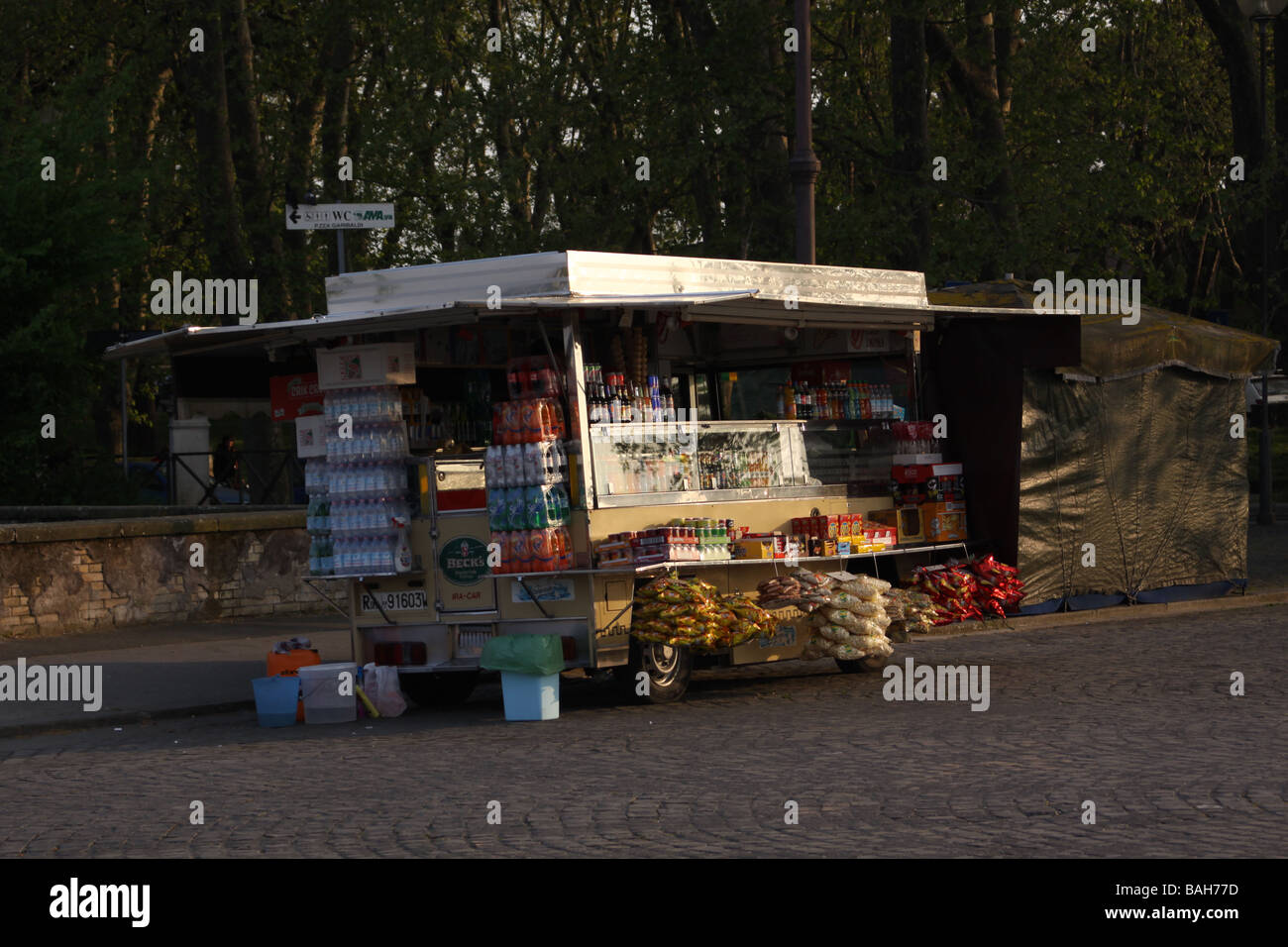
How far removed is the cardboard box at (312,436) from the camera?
13.1 m

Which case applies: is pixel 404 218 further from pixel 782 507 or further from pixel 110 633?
pixel 782 507

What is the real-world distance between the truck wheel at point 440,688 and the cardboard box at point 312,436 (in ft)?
6.31

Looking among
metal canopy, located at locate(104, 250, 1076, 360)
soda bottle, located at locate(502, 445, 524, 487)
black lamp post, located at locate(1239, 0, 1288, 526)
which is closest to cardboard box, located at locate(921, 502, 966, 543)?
metal canopy, located at locate(104, 250, 1076, 360)

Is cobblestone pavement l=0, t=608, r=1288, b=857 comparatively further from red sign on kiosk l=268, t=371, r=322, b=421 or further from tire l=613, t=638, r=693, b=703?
red sign on kiosk l=268, t=371, r=322, b=421

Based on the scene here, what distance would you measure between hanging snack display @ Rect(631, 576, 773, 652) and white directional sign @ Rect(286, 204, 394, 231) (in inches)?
183

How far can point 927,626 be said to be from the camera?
13.9 metres

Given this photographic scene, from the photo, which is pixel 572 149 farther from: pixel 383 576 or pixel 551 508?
pixel 551 508

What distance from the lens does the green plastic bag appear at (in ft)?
39.1

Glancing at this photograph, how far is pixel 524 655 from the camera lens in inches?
469

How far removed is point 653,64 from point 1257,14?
9919mm

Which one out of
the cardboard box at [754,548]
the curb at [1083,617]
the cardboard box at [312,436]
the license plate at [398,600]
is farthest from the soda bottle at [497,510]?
the curb at [1083,617]

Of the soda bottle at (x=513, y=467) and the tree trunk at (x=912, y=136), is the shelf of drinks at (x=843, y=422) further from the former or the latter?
the tree trunk at (x=912, y=136)

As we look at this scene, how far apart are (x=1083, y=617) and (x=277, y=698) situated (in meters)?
8.79

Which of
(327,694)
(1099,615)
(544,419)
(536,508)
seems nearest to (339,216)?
(544,419)
